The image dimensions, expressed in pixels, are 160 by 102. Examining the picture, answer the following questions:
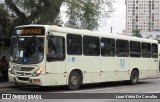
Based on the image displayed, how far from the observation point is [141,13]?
81188mm

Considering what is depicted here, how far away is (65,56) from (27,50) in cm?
172

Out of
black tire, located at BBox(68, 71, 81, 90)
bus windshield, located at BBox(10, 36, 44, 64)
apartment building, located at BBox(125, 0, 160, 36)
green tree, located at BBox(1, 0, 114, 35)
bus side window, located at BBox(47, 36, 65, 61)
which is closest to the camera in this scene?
bus windshield, located at BBox(10, 36, 44, 64)

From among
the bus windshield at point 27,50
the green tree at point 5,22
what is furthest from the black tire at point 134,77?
the bus windshield at point 27,50

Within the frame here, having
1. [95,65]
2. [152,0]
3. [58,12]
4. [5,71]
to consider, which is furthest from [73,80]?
[152,0]

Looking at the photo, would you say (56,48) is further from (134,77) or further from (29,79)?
(134,77)

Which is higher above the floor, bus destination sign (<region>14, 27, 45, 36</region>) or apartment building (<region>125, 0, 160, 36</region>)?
apartment building (<region>125, 0, 160, 36</region>)

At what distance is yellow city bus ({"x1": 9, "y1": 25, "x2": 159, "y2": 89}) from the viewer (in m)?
16.9

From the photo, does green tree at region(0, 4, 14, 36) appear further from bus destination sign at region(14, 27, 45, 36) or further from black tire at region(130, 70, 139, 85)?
black tire at region(130, 70, 139, 85)

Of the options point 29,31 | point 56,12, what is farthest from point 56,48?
point 56,12

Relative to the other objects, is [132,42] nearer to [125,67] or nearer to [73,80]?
[125,67]

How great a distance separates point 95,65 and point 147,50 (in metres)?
6.06

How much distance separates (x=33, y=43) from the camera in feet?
56.4

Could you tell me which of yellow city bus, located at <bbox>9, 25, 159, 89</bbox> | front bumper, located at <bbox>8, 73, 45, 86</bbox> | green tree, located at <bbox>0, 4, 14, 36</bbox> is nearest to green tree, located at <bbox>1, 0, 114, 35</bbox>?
green tree, located at <bbox>0, 4, 14, 36</bbox>

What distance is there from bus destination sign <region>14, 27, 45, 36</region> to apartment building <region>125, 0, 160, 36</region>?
5932cm
